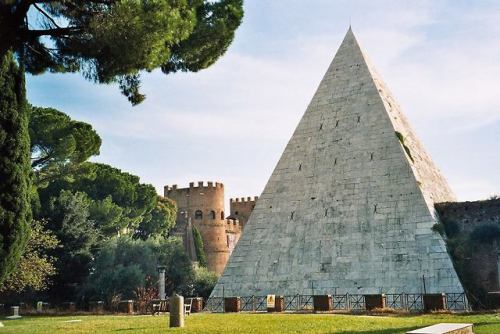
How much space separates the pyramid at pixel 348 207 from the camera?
1641 centimetres

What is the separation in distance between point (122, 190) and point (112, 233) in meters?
2.98

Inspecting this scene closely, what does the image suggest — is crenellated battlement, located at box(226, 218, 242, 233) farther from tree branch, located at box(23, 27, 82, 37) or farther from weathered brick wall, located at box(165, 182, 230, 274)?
tree branch, located at box(23, 27, 82, 37)

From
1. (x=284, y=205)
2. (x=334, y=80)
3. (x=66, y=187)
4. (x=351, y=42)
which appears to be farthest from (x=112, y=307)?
(x=351, y=42)

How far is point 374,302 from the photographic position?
1477 centimetres

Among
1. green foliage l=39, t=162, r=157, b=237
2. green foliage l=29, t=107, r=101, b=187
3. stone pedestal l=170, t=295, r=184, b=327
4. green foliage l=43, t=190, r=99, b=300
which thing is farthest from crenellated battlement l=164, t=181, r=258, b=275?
stone pedestal l=170, t=295, r=184, b=327

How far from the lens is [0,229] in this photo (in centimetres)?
966

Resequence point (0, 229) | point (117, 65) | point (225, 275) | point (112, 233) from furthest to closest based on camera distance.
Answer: point (112, 233) → point (225, 275) → point (0, 229) → point (117, 65)

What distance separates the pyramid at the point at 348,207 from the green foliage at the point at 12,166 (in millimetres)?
9174

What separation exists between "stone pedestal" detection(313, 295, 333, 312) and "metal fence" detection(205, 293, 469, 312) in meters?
0.73

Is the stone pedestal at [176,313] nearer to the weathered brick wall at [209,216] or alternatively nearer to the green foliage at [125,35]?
the green foliage at [125,35]

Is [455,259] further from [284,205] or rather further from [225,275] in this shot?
[225,275]

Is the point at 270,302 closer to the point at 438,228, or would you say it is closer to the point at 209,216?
the point at 438,228

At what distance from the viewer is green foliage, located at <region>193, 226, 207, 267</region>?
40625mm

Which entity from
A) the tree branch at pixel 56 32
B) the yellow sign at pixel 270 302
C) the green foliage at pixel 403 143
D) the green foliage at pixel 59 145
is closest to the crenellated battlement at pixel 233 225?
the green foliage at pixel 59 145
